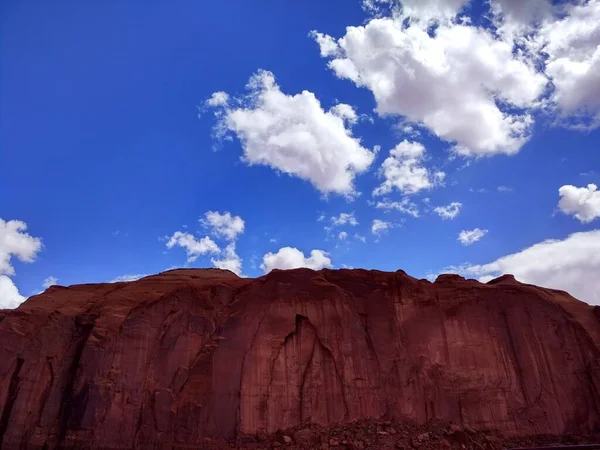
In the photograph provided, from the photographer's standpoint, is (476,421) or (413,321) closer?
(476,421)

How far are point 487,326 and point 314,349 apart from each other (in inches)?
538

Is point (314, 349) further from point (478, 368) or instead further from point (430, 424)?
point (478, 368)

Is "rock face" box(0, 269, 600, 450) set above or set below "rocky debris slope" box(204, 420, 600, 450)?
above

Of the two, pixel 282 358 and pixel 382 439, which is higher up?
pixel 282 358

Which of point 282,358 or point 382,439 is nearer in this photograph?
point 382,439

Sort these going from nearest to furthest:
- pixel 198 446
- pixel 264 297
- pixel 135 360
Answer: pixel 198 446
pixel 135 360
pixel 264 297

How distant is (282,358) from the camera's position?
111 ft

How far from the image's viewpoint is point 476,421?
111 feet

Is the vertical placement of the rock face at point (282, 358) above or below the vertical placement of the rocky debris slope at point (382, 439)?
above

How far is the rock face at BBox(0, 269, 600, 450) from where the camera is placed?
31234 mm

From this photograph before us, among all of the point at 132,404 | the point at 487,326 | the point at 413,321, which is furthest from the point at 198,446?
the point at 487,326

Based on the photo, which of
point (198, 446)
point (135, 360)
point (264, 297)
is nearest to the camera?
point (198, 446)

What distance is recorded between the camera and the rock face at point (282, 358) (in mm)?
31234

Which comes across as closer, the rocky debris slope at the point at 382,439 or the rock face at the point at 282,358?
the rocky debris slope at the point at 382,439
